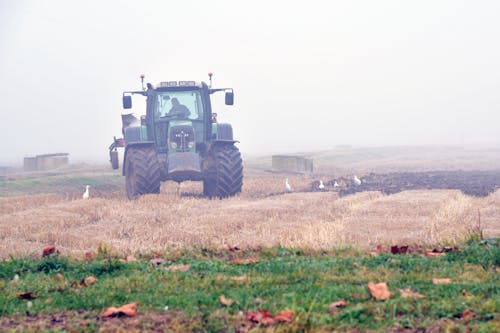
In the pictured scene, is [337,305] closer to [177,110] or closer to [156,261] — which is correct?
[156,261]

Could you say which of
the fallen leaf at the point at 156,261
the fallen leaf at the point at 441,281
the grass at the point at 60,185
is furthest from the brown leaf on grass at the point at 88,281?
the grass at the point at 60,185

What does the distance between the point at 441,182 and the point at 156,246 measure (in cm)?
1676

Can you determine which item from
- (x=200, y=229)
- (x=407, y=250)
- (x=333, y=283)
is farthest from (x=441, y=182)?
(x=333, y=283)

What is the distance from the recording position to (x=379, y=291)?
5961mm

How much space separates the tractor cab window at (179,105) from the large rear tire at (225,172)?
5.43 ft

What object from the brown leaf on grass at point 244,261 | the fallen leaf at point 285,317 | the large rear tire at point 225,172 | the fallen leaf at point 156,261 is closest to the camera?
the fallen leaf at point 285,317

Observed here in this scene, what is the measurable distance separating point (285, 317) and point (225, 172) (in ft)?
45.0

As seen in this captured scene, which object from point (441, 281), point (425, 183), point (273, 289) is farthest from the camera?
point (425, 183)

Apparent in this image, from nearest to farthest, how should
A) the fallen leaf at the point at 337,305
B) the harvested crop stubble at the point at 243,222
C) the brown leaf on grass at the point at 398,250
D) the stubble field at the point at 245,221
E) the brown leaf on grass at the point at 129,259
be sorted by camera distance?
the fallen leaf at the point at 337,305 < the brown leaf on grass at the point at 129,259 < the brown leaf on grass at the point at 398,250 < the stubble field at the point at 245,221 < the harvested crop stubble at the point at 243,222

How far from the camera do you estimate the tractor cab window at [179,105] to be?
1978cm

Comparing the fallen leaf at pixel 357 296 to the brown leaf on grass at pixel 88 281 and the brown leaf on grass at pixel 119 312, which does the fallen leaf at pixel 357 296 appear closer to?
the brown leaf on grass at pixel 119 312

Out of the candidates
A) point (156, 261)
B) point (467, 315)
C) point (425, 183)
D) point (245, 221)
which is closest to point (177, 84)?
point (245, 221)

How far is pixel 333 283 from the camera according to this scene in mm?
6582

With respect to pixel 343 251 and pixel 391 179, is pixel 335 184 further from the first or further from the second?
pixel 343 251
